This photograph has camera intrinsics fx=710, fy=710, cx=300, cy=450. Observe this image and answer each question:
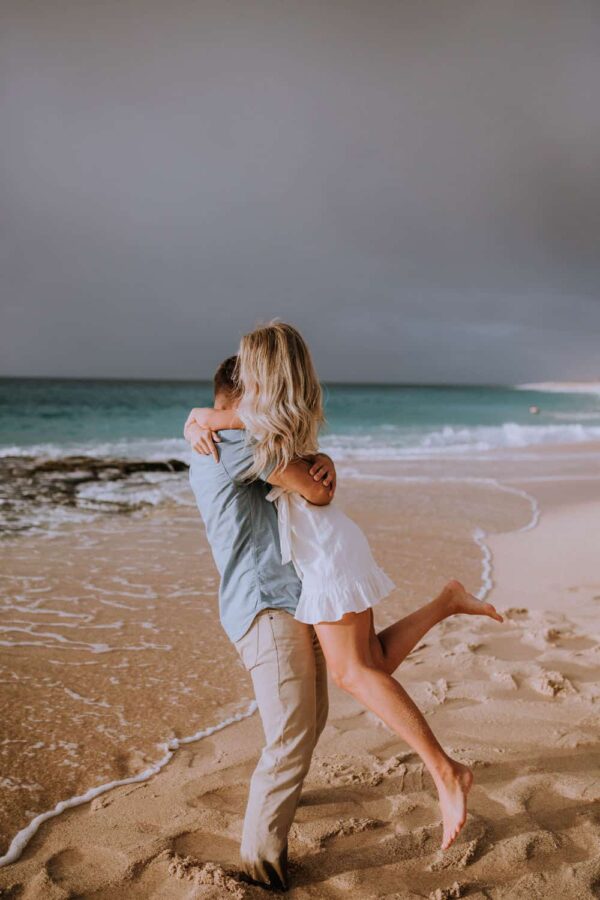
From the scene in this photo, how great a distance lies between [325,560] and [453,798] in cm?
94

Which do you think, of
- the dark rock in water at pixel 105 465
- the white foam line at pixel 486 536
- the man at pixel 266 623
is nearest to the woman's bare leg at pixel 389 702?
the man at pixel 266 623

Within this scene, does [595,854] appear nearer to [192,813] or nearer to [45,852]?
[192,813]

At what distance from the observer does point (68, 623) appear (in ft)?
17.5

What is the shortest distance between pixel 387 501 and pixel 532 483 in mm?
3454

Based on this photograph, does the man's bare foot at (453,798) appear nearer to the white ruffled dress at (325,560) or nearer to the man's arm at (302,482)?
the white ruffled dress at (325,560)

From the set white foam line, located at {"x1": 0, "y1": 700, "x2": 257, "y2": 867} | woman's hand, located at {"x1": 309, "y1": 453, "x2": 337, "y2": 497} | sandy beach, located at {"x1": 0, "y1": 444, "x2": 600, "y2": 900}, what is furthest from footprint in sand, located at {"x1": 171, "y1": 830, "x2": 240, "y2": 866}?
woman's hand, located at {"x1": 309, "y1": 453, "x2": 337, "y2": 497}

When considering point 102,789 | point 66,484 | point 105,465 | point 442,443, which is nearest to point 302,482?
point 102,789

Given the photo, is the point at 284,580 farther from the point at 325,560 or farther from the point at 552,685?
the point at 552,685

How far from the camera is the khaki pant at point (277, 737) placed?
2469 millimetres

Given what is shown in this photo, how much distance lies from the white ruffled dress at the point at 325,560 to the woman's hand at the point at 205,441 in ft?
0.87

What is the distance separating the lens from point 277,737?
8.10 ft

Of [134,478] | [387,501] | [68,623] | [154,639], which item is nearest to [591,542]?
[387,501]

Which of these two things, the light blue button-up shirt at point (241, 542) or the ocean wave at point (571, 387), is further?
the ocean wave at point (571, 387)

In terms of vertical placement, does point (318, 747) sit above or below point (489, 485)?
below
